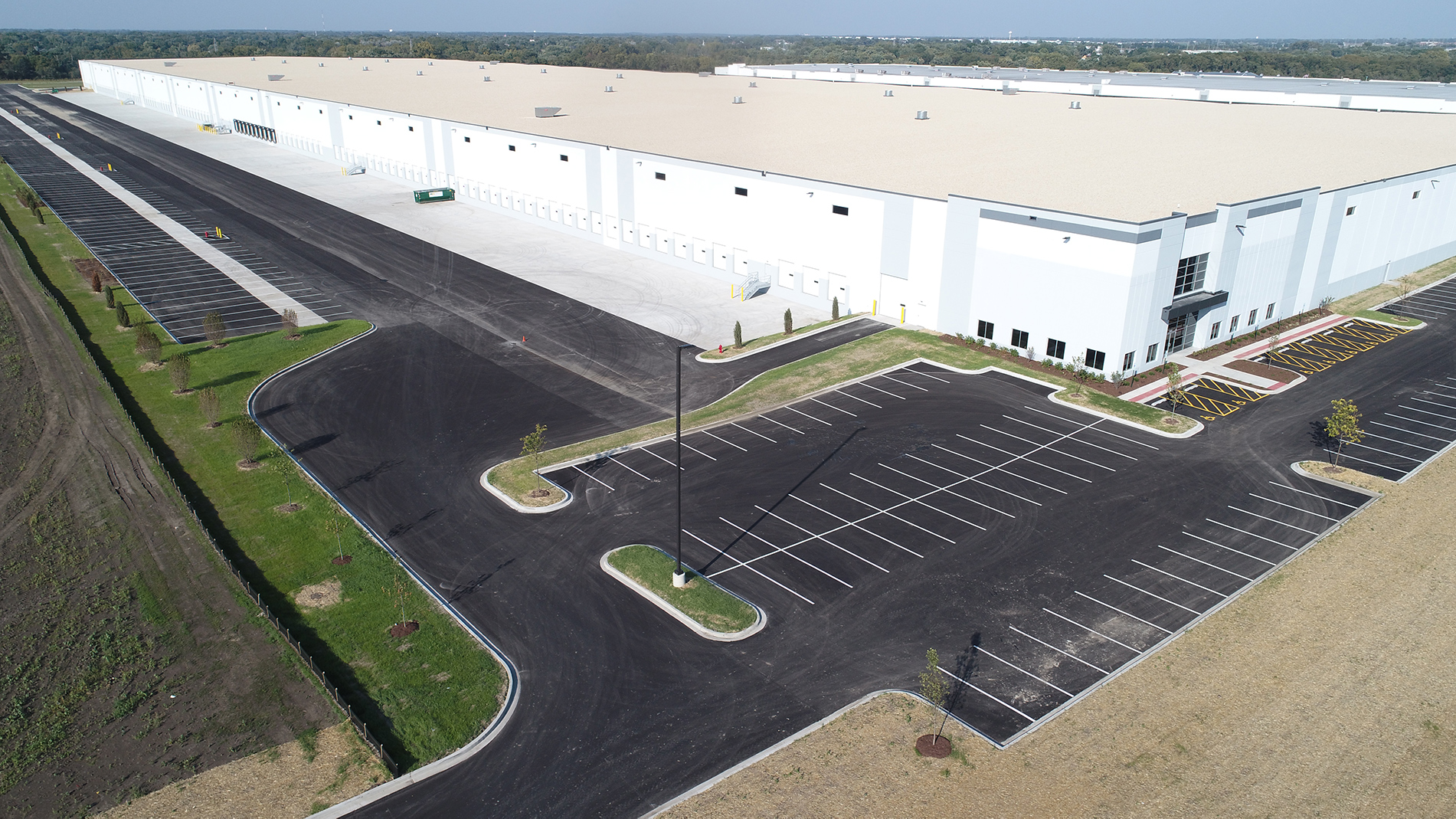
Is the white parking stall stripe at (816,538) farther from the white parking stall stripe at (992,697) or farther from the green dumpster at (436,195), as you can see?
the green dumpster at (436,195)

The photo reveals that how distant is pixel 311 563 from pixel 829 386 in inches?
951

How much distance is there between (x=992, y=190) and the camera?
4988 centimetres

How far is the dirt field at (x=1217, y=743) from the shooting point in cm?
2009

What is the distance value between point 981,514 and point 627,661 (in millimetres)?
14332

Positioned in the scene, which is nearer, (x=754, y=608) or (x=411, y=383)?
(x=754, y=608)

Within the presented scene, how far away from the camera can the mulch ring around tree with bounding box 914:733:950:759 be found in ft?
70.3

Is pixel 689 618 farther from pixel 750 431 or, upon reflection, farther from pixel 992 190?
pixel 992 190

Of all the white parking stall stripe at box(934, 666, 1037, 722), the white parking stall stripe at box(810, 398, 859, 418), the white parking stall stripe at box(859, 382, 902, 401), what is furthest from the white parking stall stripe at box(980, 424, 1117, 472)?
the white parking stall stripe at box(934, 666, 1037, 722)

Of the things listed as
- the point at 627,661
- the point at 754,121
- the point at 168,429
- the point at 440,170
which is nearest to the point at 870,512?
the point at 627,661

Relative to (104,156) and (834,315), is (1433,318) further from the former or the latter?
(104,156)

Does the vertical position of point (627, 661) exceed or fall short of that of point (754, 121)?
it falls short

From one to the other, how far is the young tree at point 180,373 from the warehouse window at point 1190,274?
47683 mm

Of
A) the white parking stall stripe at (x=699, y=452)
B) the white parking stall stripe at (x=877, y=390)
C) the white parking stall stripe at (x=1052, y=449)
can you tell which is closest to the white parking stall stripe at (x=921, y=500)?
the white parking stall stripe at (x=699, y=452)

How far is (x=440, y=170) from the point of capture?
3452 inches
